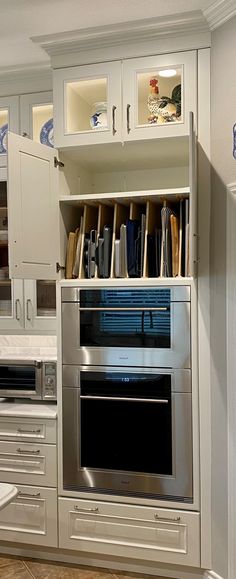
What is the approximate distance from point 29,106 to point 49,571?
2669mm

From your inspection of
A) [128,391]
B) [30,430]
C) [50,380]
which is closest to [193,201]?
[128,391]

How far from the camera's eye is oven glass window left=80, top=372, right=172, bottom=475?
283 centimetres

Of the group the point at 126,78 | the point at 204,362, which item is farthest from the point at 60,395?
the point at 126,78

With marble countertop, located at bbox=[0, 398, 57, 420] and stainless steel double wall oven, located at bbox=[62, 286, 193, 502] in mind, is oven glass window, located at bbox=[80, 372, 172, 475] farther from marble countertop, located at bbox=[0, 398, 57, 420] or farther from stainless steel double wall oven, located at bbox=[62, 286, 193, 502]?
marble countertop, located at bbox=[0, 398, 57, 420]

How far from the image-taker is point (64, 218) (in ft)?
10.1

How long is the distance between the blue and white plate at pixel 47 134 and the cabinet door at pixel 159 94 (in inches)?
24.7

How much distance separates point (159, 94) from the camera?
9.43 feet

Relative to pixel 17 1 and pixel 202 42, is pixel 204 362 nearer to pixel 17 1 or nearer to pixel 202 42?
pixel 202 42

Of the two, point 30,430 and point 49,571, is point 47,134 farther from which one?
point 49,571

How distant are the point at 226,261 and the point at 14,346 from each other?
176 cm

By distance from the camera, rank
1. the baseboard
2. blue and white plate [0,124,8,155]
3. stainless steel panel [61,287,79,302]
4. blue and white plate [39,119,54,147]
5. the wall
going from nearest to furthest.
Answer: the wall
the baseboard
stainless steel panel [61,287,79,302]
blue and white plate [39,119,54,147]
blue and white plate [0,124,8,155]

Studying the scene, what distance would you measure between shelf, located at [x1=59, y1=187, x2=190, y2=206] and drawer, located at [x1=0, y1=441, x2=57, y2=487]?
1361 mm

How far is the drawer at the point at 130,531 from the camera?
281cm

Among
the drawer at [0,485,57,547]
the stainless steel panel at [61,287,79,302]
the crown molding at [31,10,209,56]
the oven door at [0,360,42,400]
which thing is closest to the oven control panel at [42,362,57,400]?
the oven door at [0,360,42,400]
